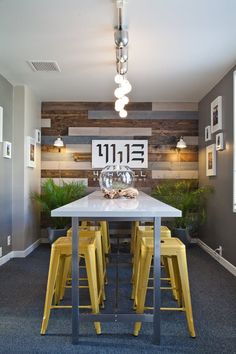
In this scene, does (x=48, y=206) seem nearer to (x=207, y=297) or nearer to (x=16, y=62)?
(x=16, y=62)

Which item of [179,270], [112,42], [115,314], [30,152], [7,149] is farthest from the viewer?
[30,152]

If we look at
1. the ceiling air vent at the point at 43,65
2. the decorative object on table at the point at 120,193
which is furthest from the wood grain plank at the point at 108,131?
the decorative object on table at the point at 120,193

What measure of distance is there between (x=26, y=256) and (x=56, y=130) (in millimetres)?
2140

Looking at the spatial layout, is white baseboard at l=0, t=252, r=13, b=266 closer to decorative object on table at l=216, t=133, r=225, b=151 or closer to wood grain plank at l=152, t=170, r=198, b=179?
wood grain plank at l=152, t=170, r=198, b=179

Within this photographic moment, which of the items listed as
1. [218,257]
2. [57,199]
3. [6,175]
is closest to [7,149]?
[6,175]

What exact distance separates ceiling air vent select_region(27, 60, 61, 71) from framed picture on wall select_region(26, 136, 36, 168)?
1120mm

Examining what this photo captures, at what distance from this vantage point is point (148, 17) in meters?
2.52

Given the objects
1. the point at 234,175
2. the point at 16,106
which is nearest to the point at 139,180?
the point at 234,175

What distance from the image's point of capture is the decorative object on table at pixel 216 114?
3.97 m

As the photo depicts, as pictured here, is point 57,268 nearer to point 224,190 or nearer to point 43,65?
point 43,65

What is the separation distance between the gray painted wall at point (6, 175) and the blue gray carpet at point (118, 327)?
32.5 inches

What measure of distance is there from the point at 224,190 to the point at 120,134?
205 centimetres

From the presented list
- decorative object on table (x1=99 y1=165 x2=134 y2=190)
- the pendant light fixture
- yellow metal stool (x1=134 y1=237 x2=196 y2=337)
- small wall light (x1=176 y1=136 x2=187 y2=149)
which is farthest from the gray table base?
small wall light (x1=176 y1=136 x2=187 y2=149)

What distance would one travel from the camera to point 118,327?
2.25 metres
